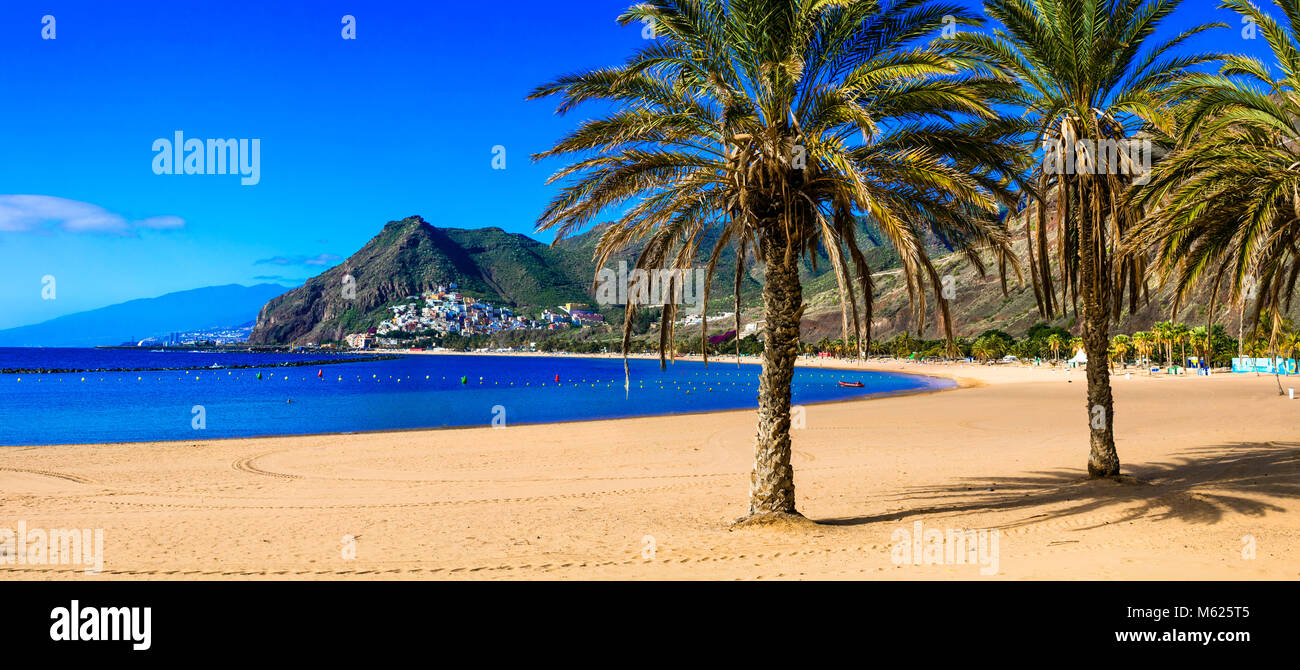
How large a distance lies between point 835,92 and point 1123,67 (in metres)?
5.94

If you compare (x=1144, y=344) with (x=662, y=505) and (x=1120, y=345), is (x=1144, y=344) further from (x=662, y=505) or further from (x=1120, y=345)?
(x=662, y=505)

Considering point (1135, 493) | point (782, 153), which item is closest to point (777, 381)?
point (782, 153)

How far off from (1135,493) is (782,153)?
8.17 meters

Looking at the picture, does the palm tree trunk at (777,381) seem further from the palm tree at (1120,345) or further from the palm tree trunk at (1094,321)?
the palm tree at (1120,345)

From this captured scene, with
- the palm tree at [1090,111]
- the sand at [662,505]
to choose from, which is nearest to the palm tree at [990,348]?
the sand at [662,505]

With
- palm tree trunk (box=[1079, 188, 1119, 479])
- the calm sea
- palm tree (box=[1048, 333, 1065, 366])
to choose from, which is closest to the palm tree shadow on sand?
palm tree trunk (box=[1079, 188, 1119, 479])

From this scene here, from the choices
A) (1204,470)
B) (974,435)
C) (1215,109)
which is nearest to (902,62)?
(1215,109)

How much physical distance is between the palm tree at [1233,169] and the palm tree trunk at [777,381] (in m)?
5.12

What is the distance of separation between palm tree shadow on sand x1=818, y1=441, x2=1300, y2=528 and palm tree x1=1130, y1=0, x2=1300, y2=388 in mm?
2779

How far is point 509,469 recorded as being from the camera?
19.5 m

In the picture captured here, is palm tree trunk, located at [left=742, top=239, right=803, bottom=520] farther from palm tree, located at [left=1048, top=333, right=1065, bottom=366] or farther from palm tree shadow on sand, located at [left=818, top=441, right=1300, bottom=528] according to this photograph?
palm tree, located at [left=1048, top=333, right=1065, bottom=366]

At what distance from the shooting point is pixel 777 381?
34.2 feet

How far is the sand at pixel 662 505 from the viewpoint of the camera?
27.3ft
